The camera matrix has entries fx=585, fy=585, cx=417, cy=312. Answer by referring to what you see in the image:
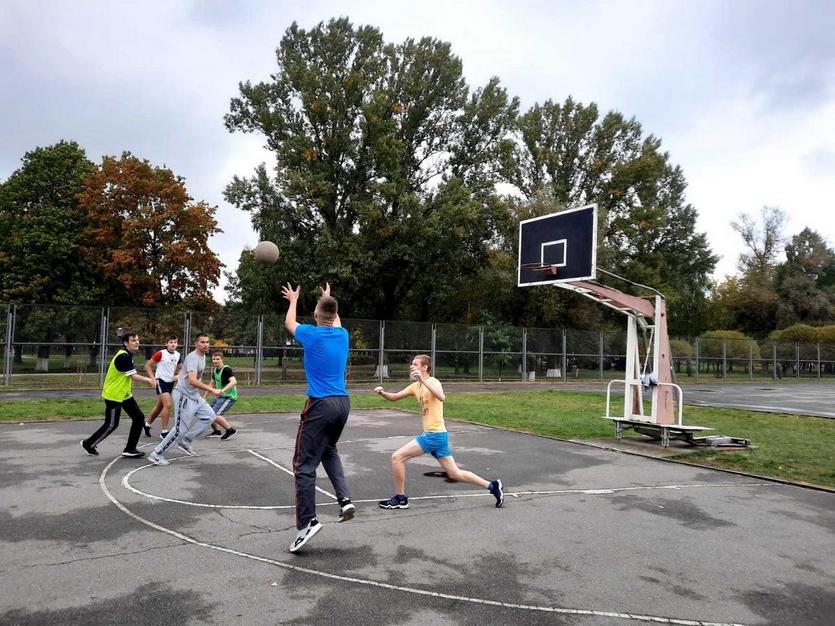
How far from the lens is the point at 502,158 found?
39.6m

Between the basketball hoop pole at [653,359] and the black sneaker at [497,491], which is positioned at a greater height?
the basketball hoop pole at [653,359]

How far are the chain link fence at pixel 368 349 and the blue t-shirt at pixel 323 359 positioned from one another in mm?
8072

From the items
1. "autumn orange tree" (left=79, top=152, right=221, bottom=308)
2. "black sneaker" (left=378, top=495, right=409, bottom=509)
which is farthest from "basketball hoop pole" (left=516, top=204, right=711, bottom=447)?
"autumn orange tree" (left=79, top=152, right=221, bottom=308)

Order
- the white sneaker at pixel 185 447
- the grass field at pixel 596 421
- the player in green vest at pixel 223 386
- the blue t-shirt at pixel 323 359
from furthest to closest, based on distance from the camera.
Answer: the player in green vest at pixel 223 386
the grass field at pixel 596 421
the white sneaker at pixel 185 447
the blue t-shirt at pixel 323 359

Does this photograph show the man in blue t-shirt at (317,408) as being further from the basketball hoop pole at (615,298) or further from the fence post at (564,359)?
the fence post at (564,359)

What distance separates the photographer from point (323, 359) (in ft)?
16.6

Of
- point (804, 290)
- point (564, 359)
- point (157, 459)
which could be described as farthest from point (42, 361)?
point (804, 290)

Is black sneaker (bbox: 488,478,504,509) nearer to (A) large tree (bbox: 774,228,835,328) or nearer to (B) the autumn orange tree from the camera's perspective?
(B) the autumn orange tree

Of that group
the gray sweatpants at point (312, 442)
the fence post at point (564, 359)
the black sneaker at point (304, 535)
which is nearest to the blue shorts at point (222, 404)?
the gray sweatpants at point (312, 442)

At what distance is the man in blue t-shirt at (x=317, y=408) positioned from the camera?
4.88 meters

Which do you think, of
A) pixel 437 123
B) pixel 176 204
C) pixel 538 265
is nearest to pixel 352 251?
pixel 176 204

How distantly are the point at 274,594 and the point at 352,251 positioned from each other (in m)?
27.2

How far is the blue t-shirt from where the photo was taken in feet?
16.5

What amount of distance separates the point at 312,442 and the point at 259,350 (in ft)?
67.5
